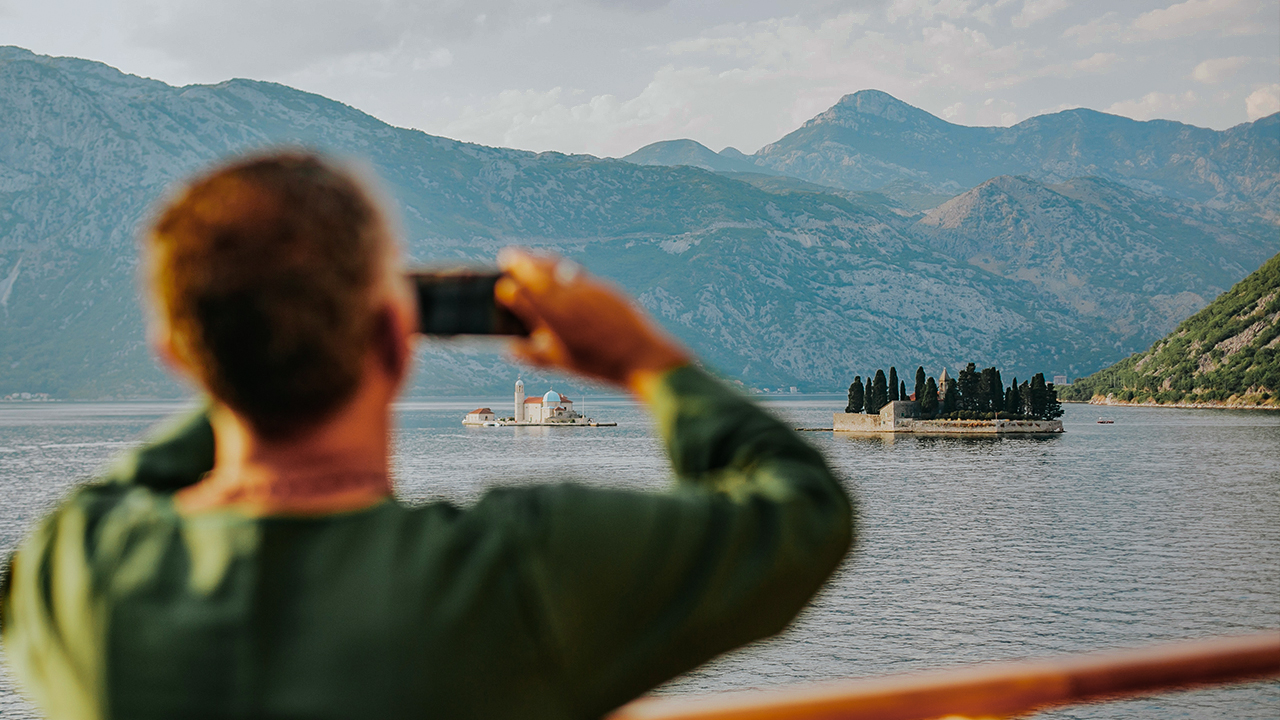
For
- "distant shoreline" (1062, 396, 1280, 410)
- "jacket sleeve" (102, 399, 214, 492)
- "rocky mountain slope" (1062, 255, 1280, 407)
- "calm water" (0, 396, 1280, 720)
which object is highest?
"rocky mountain slope" (1062, 255, 1280, 407)

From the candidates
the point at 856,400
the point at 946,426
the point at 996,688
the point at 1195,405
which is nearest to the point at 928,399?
the point at 946,426

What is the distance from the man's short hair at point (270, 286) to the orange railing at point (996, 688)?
1.10m

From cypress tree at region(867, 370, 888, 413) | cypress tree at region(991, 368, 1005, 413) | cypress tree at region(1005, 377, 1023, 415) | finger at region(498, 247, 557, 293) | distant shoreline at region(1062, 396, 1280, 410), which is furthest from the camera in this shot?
distant shoreline at region(1062, 396, 1280, 410)

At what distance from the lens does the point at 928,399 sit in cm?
10956

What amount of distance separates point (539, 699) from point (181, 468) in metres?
0.51

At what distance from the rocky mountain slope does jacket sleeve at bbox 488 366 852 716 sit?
177m

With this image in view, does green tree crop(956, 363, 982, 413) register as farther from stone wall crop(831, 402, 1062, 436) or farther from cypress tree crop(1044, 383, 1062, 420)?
cypress tree crop(1044, 383, 1062, 420)

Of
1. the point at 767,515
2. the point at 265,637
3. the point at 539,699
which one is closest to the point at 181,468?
the point at 265,637

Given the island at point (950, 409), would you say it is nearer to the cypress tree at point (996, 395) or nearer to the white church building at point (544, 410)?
the cypress tree at point (996, 395)

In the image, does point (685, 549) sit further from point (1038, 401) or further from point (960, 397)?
point (1038, 401)

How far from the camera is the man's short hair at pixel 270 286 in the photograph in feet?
3.29

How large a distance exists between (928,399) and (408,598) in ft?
371

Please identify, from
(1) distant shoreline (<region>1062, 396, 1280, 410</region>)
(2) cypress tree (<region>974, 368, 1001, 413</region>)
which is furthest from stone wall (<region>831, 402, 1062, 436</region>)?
(1) distant shoreline (<region>1062, 396, 1280, 410</region>)

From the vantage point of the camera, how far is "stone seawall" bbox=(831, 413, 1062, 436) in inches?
4267
